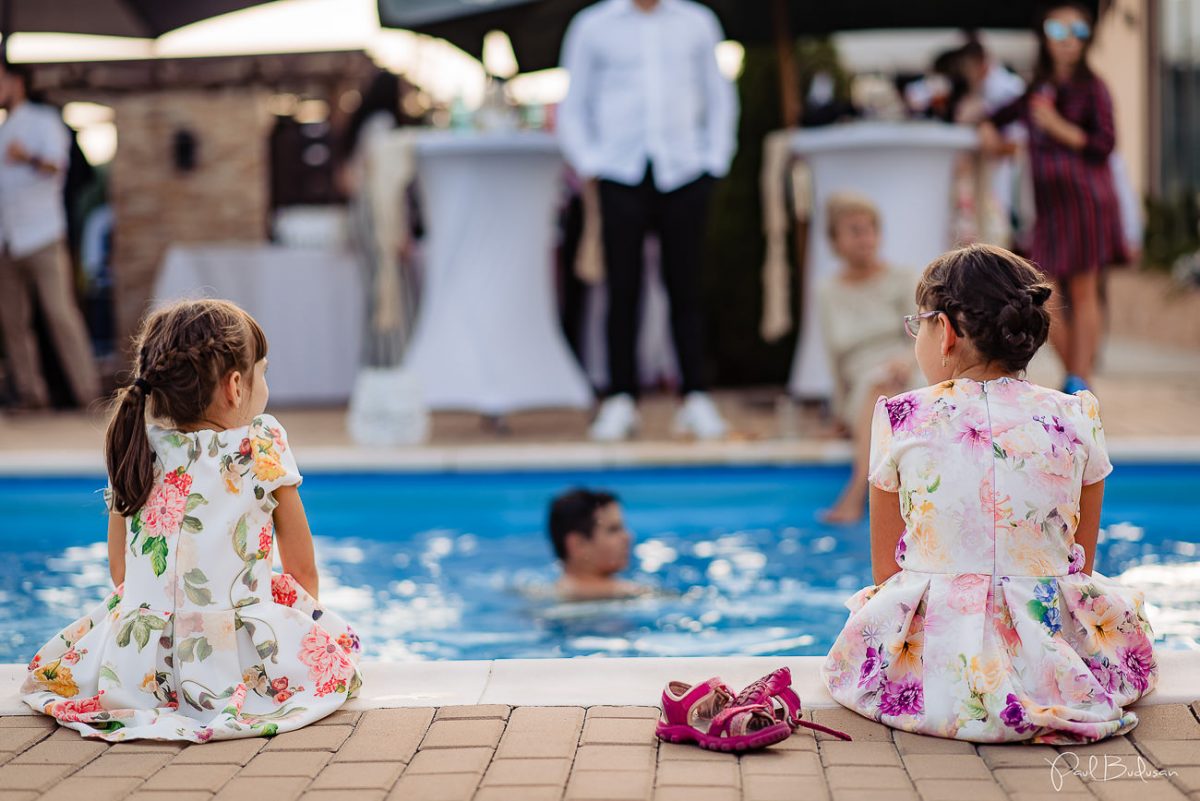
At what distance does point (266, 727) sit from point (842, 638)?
887mm

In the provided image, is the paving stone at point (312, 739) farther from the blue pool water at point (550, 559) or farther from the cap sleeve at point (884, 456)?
the blue pool water at point (550, 559)

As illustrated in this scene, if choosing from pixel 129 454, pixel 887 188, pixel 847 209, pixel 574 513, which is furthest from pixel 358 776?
pixel 887 188

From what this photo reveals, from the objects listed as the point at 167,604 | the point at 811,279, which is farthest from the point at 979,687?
the point at 811,279

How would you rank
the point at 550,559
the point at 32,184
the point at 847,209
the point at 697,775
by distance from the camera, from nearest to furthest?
the point at 697,775
the point at 550,559
the point at 847,209
the point at 32,184

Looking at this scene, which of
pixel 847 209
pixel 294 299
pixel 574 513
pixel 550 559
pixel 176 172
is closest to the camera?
pixel 574 513

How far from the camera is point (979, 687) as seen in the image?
6.91 ft

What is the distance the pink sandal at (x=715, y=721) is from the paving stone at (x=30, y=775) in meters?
0.84

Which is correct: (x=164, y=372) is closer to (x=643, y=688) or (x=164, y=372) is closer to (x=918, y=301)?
(x=643, y=688)

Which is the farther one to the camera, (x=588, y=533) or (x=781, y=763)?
(x=588, y=533)

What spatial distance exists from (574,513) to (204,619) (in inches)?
61.0

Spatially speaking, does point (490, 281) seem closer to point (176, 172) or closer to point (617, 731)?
point (176, 172)

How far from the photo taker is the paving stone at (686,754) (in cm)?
203

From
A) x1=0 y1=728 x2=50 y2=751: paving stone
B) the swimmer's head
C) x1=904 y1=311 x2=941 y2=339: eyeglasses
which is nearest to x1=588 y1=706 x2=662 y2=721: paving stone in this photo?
x1=904 y1=311 x2=941 y2=339: eyeglasses

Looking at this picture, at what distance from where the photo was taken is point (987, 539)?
86.4 inches
